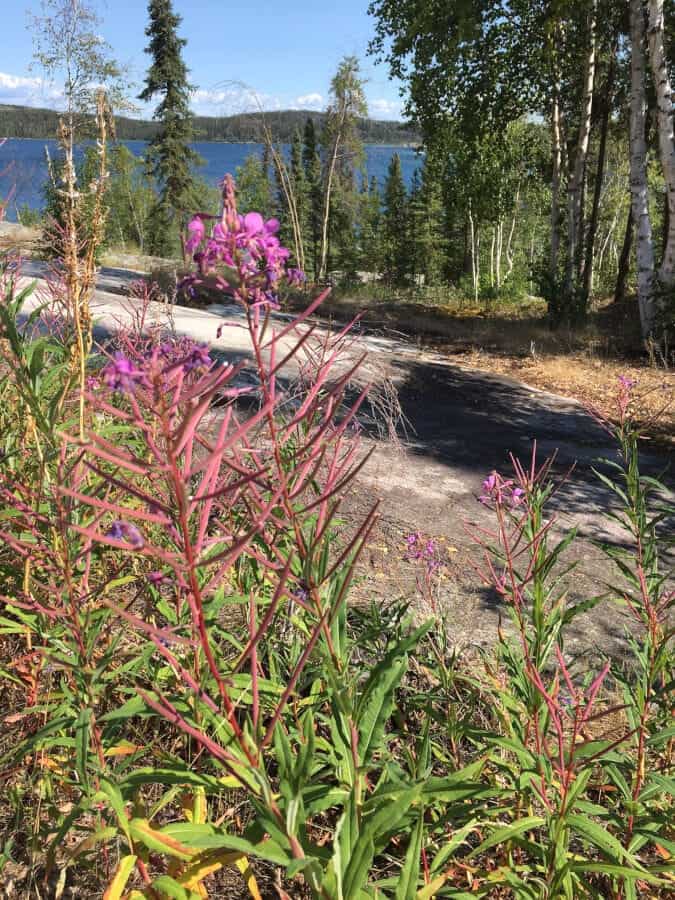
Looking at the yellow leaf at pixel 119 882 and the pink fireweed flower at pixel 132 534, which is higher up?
the pink fireweed flower at pixel 132 534

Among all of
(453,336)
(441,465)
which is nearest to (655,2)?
(453,336)

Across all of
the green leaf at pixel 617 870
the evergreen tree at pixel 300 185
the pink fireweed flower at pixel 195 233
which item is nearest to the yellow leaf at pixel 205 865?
the green leaf at pixel 617 870

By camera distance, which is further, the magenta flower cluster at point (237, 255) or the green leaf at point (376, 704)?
the green leaf at point (376, 704)

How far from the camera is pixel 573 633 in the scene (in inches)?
126

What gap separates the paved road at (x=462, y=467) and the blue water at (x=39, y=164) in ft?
1.86

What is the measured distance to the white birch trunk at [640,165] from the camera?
9.09 m

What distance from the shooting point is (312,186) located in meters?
52.3

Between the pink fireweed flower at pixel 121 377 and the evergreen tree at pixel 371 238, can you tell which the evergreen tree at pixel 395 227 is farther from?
the pink fireweed flower at pixel 121 377

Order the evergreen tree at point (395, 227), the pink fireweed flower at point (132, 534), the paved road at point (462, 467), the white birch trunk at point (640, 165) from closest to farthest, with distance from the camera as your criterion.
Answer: the pink fireweed flower at point (132, 534) < the paved road at point (462, 467) < the white birch trunk at point (640, 165) < the evergreen tree at point (395, 227)

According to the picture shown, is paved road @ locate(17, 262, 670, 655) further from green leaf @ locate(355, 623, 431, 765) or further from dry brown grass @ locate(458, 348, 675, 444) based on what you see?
green leaf @ locate(355, 623, 431, 765)

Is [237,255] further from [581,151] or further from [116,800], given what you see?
[581,151]

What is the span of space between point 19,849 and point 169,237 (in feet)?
148

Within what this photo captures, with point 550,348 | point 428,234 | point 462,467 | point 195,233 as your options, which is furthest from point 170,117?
point 195,233

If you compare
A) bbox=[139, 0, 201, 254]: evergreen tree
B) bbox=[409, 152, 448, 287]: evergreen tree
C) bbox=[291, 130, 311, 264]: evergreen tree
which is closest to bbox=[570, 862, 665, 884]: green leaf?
bbox=[139, 0, 201, 254]: evergreen tree
